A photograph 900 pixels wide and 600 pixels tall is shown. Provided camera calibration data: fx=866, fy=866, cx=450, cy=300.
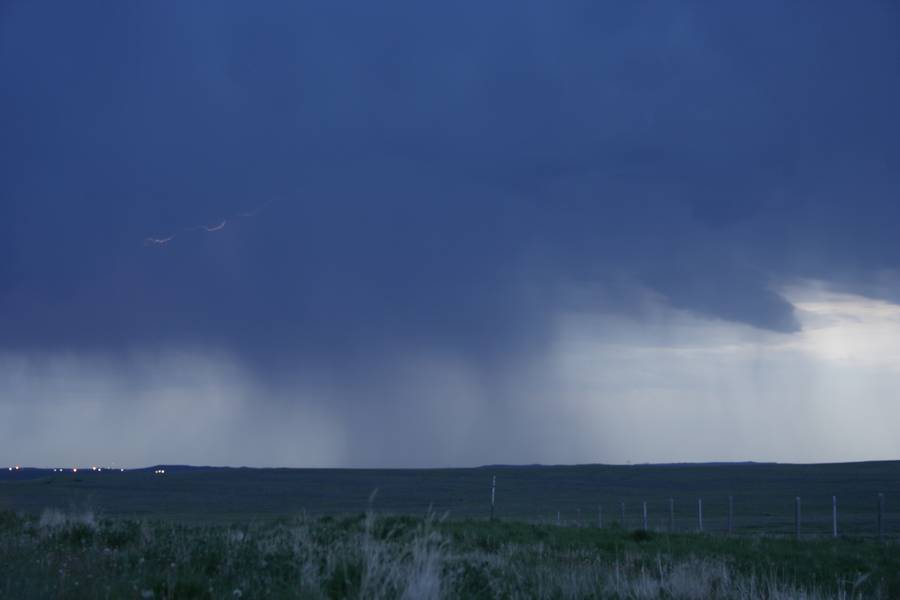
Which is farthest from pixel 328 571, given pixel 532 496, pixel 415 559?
pixel 532 496

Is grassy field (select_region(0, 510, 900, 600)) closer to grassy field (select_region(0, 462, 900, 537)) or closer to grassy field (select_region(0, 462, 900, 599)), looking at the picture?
grassy field (select_region(0, 462, 900, 599))

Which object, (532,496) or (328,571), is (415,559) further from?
(532,496)

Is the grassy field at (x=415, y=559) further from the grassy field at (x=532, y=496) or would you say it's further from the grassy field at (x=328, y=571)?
the grassy field at (x=532, y=496)

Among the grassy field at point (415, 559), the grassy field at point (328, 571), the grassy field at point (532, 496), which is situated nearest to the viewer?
the grassy field at point (328, 571)

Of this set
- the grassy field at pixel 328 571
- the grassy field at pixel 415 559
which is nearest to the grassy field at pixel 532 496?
the grassy field at pixel 415 559

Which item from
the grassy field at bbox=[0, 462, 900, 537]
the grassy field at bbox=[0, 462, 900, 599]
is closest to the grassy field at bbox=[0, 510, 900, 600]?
the grassy field at bbox=[0, 462, 900, 599]

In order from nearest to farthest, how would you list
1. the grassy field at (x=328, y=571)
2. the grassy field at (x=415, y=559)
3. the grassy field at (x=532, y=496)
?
1. the grassy field at (x=328, y=571)
2. the grassy field at (x=415, y=559)
3. the grassy field at (x=532, y=496)

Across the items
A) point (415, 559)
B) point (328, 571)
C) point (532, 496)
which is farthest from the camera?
point (532, 496)

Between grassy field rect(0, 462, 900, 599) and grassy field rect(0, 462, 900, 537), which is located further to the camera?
grassy field rect(0, 462, 900, 537)

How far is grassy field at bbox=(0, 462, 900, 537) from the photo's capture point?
40.2 meters

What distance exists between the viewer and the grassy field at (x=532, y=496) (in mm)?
40219

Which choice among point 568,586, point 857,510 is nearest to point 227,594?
point 568,586

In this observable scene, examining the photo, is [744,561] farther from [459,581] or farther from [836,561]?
[459,581]

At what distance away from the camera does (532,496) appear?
6619 centimetres
